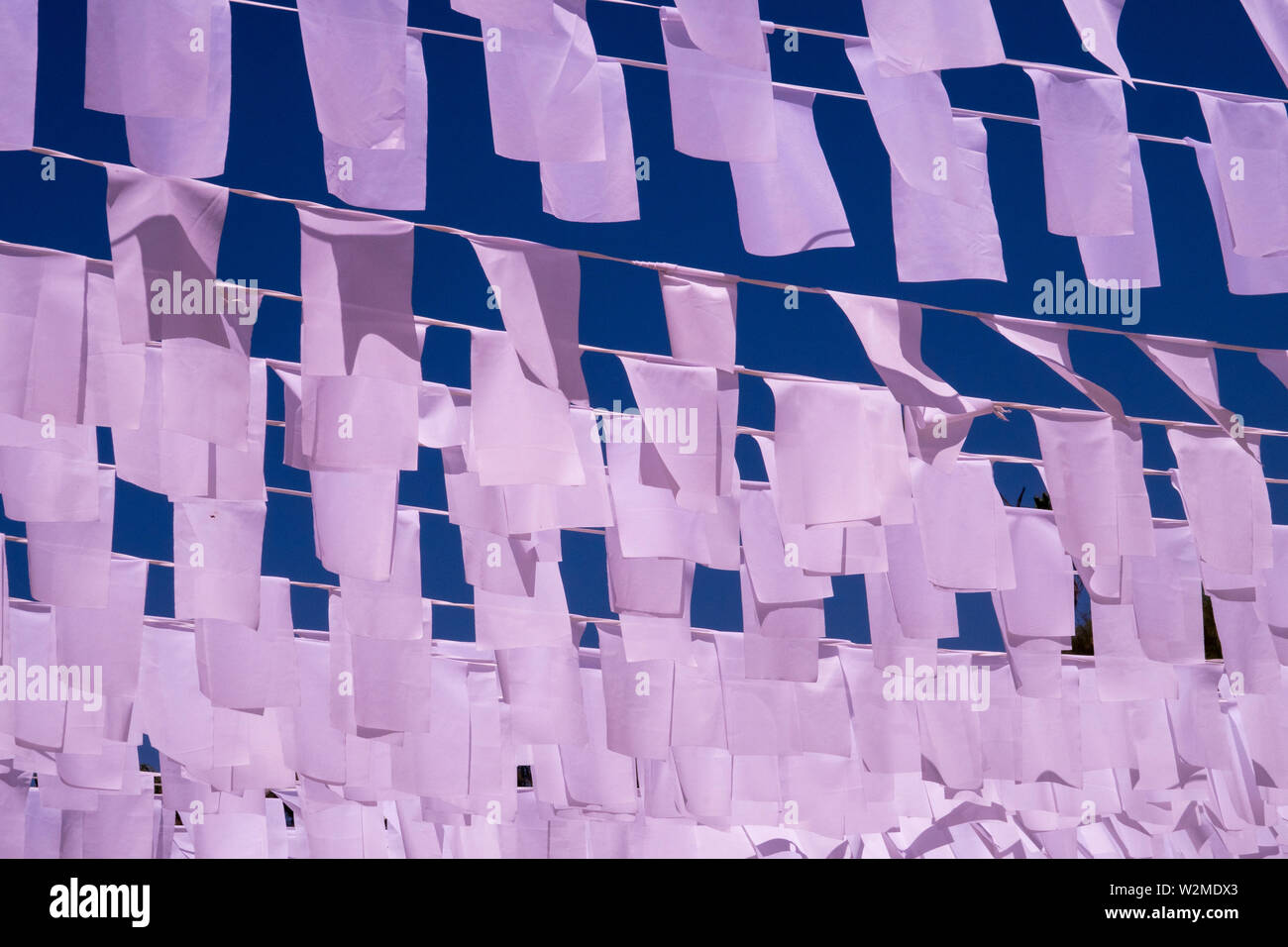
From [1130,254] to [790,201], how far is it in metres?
1.09

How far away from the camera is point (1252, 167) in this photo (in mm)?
4047

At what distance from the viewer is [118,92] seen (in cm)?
319

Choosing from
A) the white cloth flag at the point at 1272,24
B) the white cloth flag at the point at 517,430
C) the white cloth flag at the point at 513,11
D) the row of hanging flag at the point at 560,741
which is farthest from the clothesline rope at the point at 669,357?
the row of hanging flag at the point at 560,741

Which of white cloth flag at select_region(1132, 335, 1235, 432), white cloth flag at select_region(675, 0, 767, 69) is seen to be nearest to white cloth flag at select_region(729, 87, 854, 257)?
white cloth flag at select_region(675, 0, 767, 69)

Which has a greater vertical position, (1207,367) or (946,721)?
(1207,367)

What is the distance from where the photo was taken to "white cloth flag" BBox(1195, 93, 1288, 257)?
4012 mm

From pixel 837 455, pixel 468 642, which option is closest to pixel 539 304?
pixel 837 455

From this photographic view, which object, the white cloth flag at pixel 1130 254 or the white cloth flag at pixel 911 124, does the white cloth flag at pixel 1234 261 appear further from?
the white cloth flag at pixel 911 124

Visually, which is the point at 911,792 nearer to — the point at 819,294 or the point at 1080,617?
the point at 819,294

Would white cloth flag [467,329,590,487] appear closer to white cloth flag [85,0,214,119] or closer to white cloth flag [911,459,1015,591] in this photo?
white cloth flag [85,0,214,119]

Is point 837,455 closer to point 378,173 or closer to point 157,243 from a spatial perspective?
point 378,173
